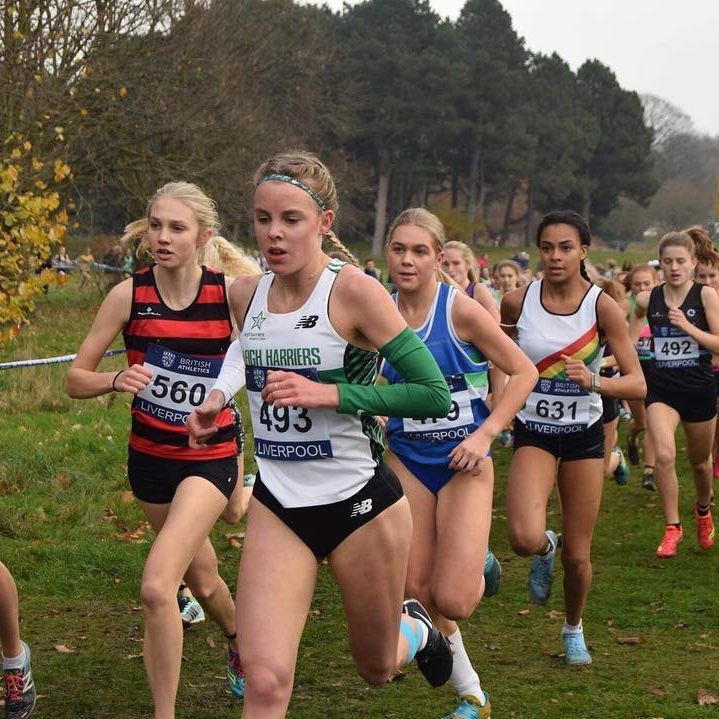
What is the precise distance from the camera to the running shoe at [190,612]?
22.1ft

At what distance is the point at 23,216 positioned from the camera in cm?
1230

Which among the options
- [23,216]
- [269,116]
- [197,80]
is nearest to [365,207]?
[269,116]

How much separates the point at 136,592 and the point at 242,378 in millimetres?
3444

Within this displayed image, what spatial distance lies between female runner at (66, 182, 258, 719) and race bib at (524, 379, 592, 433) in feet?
5.38

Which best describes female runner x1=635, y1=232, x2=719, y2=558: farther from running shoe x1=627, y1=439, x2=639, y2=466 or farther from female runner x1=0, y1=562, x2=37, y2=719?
female runner x1=0, y1=562, x2=37, y2=719

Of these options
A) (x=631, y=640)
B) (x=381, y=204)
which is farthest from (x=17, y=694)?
(x=381, y=204)

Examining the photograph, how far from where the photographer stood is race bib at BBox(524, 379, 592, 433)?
6.08 metres

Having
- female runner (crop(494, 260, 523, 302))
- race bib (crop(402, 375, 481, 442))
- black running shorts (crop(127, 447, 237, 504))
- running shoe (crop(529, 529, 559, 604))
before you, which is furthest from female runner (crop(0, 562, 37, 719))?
female runner (crop(494, 260, 523, 302))

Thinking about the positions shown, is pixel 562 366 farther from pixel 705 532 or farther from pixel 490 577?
pixel 705 532

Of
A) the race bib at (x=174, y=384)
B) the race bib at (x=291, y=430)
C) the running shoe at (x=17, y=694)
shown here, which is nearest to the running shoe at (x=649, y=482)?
the race bib at (x=174, y=384)

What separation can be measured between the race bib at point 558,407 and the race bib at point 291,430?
2424mm

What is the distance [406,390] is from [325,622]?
11.3ft

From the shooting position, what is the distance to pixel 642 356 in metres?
9.84

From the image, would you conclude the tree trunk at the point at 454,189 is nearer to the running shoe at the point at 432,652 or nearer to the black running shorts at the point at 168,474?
the black running shorts at the point at 168,474
